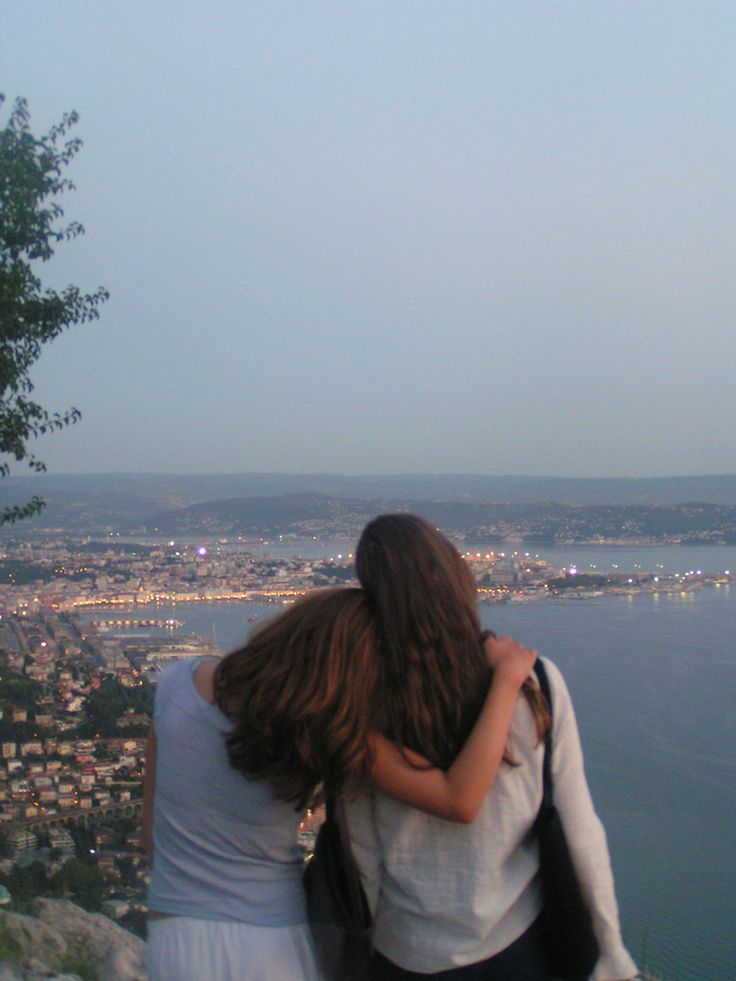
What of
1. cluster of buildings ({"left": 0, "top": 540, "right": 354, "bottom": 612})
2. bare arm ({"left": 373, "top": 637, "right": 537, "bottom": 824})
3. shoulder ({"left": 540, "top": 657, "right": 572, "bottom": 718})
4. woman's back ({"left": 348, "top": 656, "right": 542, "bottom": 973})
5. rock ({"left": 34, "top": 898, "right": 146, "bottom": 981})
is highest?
shoulder ({"left": 540, "top": 657, "right": 572, "bottom": 718})

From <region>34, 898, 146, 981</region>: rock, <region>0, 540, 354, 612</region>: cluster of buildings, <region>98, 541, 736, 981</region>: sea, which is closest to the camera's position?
<region>34, 898, 146, 981</region>: rock

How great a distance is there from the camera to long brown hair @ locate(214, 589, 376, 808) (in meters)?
1.29

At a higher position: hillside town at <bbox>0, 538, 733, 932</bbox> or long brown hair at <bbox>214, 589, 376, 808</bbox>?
long brown hair at <bbox>214, 589, 376, 808</bbox>

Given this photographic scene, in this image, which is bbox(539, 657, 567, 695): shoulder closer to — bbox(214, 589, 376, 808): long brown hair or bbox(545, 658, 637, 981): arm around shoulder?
bbox(545, 658, 637, 981): arm around shoulder

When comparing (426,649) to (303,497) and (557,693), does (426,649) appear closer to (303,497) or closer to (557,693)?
(557,693)

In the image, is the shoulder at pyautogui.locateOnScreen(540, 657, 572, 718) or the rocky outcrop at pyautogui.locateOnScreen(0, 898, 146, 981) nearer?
the shoulder at pyautogui.locateOnScreen(540, 657, 572, 718)

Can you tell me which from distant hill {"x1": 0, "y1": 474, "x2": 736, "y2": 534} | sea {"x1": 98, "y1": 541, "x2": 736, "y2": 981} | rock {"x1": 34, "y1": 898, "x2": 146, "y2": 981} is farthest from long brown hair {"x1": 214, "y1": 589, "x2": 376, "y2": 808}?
distant hill {"x1": 0, "y1": 474, "x2": 736, "y2": 534}

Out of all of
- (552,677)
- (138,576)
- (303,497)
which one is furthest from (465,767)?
(303,497)

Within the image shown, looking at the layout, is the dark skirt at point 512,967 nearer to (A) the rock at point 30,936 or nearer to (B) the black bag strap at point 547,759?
(B) the black bag strap at point 547,759

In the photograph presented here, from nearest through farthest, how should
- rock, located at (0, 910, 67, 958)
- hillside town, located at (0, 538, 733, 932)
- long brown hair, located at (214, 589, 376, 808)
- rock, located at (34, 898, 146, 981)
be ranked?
long brown hair, located at (214, 589, 376, 808) → rock, located at (34, 898, 146, 981) → rock, located at (0, 910, 67, 958) → hillside town, located at (0, 538, 733, 932)

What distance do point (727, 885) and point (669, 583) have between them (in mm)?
7065

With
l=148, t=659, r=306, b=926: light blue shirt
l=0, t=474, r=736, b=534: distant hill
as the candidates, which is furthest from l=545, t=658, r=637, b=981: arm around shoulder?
l=0, t=474, r=736, b=534: distant hill

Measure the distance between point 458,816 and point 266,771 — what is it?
0.27m

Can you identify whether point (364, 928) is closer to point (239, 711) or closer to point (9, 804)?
point (239, 711)
